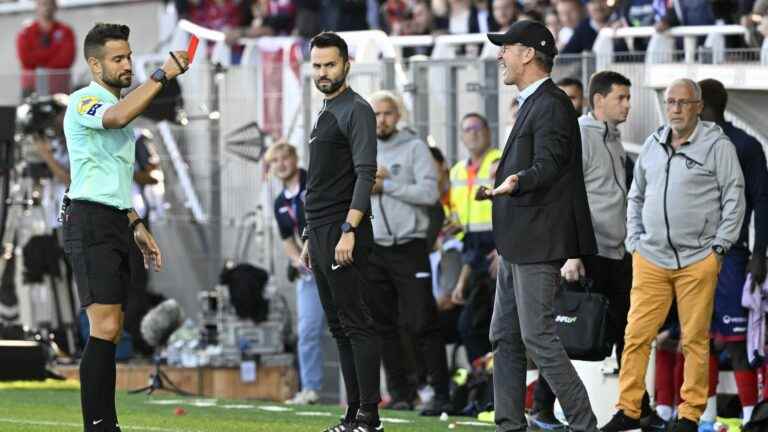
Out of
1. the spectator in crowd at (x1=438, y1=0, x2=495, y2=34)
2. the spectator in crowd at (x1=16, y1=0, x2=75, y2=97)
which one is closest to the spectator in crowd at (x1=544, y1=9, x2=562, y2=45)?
the spectator in crowd at (x1=438, y1=0, x2=495, y2=34)

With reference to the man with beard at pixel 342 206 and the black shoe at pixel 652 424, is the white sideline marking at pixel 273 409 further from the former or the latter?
the man with beard at pixel 342 206

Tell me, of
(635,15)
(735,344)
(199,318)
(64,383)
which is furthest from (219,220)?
(735,344)

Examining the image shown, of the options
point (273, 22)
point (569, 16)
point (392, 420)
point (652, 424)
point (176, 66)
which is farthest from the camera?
Answer: point (273, 22)

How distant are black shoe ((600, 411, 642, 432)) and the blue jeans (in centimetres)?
390

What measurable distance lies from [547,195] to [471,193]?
164 inches

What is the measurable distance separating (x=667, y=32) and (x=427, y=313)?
8.98 feet

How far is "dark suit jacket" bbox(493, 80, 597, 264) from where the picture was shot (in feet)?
28.4

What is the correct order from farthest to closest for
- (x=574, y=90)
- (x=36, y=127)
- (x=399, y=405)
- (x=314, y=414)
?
(x=36, y=127)
(x=399, y=405)
(x=314, y=414)
(x=574, y=90)

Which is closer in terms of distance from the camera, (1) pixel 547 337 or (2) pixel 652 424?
(1) pixel 547 337

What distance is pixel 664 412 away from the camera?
11.3 metres

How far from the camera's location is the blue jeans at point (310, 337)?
1381 cm

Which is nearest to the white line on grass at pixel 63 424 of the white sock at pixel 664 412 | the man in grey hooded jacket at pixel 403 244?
the man in grey hooded jacket at pixel 403 244

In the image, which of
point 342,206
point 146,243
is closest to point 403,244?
point 342,206

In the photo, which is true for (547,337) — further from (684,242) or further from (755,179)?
(755,179)
